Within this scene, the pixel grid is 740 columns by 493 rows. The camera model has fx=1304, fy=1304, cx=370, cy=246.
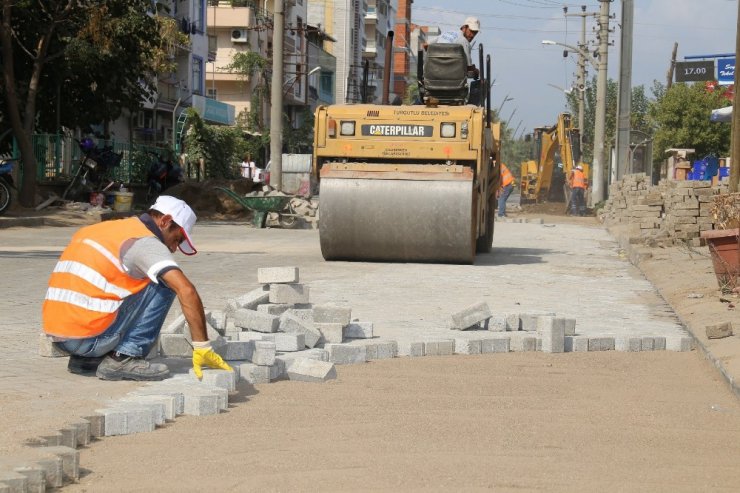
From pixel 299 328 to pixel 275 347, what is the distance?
2.81 ft

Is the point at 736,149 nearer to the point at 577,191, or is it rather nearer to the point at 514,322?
the point at 514,322

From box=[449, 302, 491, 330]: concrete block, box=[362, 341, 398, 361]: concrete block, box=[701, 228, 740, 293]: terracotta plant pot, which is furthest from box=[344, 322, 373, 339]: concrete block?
box=[701, 228, 740, 293]: terracotta plant pot

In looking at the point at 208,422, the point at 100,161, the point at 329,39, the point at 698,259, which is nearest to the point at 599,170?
the point at 100,161

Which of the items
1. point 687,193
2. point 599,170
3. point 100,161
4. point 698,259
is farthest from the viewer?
point 599,170

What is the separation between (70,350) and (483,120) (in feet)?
33.9

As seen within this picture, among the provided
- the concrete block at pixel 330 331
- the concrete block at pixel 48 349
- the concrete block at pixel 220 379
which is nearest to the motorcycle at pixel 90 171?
the concrete block at pixel 330 331

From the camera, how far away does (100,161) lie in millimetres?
30156

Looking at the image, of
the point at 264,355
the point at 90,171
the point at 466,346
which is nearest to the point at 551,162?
the point at 90,171

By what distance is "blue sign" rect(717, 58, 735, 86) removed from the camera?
1055 inches

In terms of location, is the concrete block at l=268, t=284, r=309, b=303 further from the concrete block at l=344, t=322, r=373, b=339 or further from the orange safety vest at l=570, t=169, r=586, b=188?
the orange safety vest at l=570, t=169, r=586, b=188

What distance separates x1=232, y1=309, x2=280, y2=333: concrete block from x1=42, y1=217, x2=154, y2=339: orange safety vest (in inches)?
72.3

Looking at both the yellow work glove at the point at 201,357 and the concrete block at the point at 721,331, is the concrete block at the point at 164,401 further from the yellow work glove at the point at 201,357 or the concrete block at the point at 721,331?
the concrete block at the point at 721,331

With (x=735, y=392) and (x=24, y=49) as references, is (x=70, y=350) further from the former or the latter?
(x=24, y=49)

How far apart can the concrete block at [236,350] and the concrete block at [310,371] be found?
33cm
